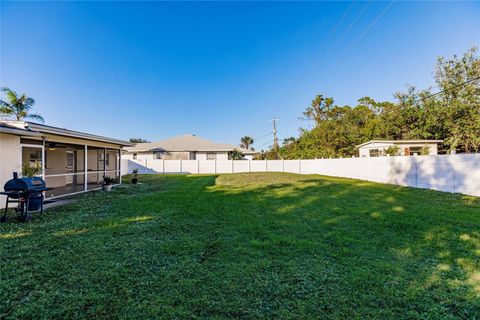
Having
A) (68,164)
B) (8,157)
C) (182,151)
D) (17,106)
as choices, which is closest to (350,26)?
(8,157)

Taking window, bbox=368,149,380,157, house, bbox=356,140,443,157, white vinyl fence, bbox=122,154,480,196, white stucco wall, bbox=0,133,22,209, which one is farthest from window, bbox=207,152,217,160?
white stucco wall, bbox=0,133,22,209

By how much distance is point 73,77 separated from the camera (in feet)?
51.9

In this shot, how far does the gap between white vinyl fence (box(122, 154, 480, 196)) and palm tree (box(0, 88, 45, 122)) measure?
28.0 feet

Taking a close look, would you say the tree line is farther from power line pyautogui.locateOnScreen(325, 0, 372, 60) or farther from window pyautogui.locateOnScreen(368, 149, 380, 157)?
power line pyautogui.locateOnScreen(325, 0, 372, 60)

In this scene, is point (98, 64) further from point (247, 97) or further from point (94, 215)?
point (247, 97)

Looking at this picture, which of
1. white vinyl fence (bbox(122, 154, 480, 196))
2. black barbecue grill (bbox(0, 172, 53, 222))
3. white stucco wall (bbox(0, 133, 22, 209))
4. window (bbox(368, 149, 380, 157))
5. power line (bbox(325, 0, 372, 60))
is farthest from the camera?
window (bbox(368, 149, 380, 157))

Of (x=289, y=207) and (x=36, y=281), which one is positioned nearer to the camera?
(x=36, y=281)

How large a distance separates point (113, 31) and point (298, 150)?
82.4 feet

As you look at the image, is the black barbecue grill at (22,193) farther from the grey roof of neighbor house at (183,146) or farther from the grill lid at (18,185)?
the grey roof of neighbor house at (183,146)

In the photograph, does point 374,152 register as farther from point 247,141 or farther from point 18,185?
point 247,141

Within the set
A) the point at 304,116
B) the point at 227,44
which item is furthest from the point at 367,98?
the point at 227,44

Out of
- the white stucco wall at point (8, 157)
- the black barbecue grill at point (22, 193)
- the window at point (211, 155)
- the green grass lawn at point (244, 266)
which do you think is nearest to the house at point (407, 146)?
the green grass lawn at point (244, 266)

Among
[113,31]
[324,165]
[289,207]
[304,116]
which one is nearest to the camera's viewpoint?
[289,207]

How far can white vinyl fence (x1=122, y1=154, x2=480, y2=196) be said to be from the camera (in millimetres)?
9250
